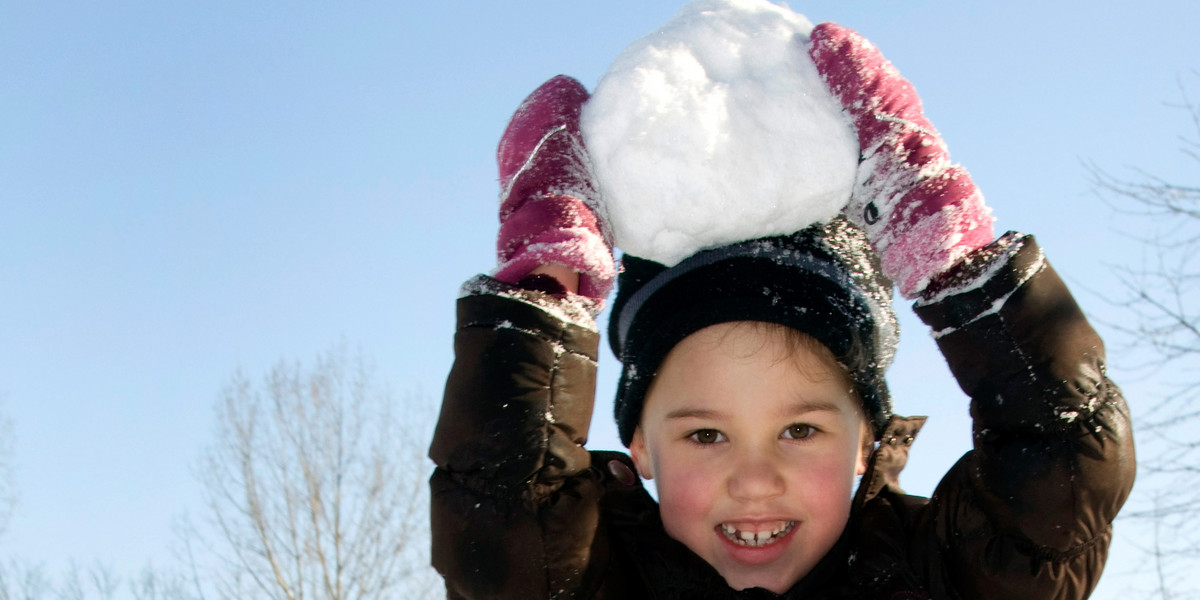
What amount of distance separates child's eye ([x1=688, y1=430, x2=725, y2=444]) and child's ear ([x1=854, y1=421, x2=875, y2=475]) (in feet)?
1.00

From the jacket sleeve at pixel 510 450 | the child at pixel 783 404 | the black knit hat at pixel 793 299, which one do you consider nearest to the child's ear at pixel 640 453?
the child at pixel 783 404

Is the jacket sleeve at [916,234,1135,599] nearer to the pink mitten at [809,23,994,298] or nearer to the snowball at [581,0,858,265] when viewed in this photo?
the pink mitten at [809,23,994,298]

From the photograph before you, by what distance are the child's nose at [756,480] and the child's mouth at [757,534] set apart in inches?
2.9

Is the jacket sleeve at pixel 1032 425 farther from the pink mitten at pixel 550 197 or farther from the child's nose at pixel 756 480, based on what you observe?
the pink mitten at pixel 550 197

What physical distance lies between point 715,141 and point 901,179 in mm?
329

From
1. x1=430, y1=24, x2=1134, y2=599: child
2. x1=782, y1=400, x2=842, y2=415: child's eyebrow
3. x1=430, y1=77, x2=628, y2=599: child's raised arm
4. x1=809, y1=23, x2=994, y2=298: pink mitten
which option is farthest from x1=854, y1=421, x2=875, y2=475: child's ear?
x1=430, y1=77, x2=628, y2=599: child's raised arm

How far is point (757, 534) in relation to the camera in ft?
6.36

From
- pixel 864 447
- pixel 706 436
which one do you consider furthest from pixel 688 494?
pixel 864 447

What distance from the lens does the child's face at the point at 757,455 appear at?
1911mm

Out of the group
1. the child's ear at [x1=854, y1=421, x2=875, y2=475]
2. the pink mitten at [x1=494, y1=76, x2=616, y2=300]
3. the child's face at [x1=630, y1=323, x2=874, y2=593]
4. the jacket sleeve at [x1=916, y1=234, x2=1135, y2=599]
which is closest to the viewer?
the jacket sleeve at [x1=916, y1=234, x2=1135, y2=599]

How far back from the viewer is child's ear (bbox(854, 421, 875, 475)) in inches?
82.1

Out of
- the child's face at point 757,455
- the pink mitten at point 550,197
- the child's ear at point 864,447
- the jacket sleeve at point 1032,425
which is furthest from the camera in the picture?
the child's ear at point 864,447

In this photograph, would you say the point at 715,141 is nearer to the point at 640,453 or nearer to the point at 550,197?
the point at 550,197

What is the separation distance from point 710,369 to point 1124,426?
71 cm
